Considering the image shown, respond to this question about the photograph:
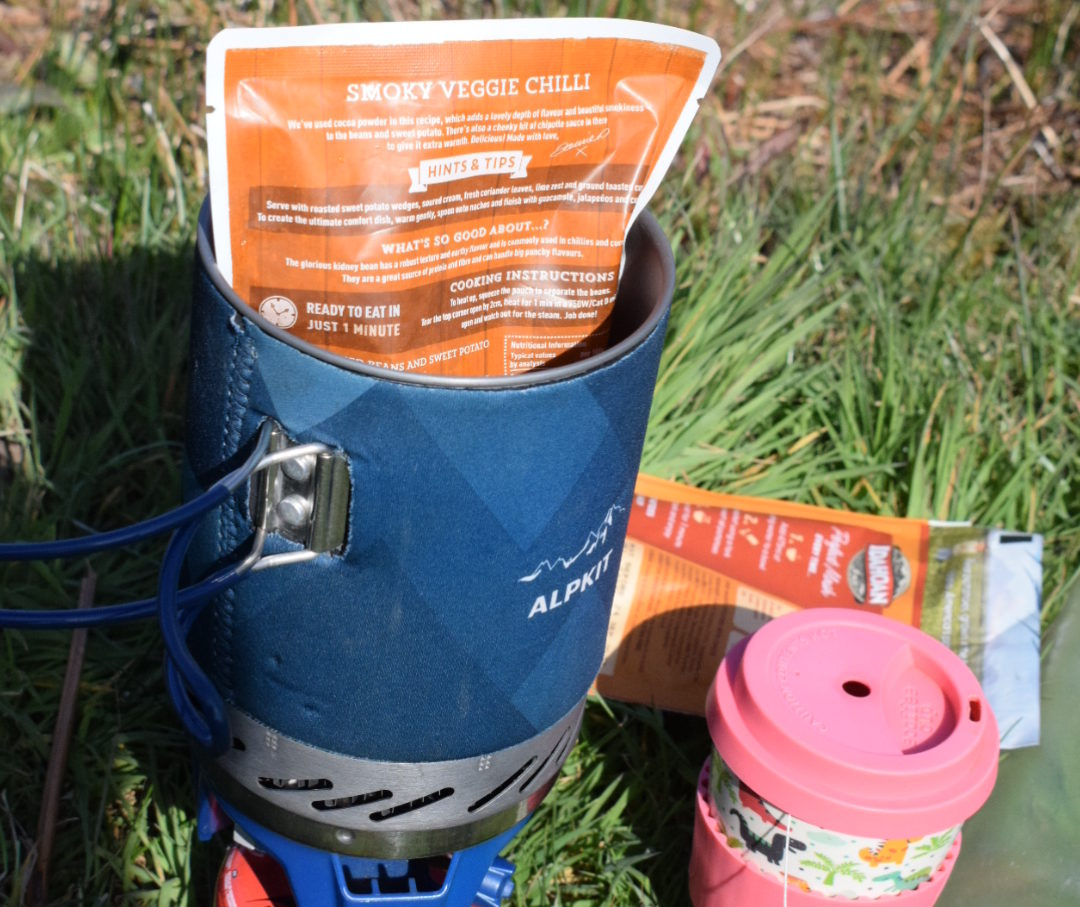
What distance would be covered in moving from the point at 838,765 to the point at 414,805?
358 mm

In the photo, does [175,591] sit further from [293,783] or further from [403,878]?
[403,878]

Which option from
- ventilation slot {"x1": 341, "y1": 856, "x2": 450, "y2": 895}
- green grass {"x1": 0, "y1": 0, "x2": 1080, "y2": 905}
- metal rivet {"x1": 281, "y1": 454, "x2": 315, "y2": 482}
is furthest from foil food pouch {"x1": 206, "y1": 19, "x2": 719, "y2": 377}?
green grass {"x1": 0, "y1": 0, "x2": 1080, "y2": 905}

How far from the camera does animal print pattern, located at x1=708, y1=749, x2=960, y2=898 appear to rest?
43.0 inches

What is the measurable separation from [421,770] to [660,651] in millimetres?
485

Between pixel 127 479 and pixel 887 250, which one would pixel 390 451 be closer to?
pixel 127 479

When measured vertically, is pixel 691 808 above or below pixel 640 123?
below

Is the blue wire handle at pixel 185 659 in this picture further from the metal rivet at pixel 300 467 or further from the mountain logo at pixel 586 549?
the mountain logo at pixel 586 549

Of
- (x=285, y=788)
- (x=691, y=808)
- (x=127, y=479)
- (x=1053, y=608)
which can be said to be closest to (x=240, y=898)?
(x=285, y=788)

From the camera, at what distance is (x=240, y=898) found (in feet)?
3.77

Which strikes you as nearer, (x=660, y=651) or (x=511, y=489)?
(x=511, y=489)

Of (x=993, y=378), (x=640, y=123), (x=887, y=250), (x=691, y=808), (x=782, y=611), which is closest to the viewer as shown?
(x=640, y=123)

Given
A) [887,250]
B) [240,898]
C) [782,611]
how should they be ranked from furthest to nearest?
[887,250] < [782,611] < [240,898]

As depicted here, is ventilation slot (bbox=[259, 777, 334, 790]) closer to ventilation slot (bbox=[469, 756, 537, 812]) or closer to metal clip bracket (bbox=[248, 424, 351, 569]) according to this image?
ventilation slot (bbox=[469, 756, 537, 812])

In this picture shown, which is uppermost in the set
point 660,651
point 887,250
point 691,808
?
point 887,250
